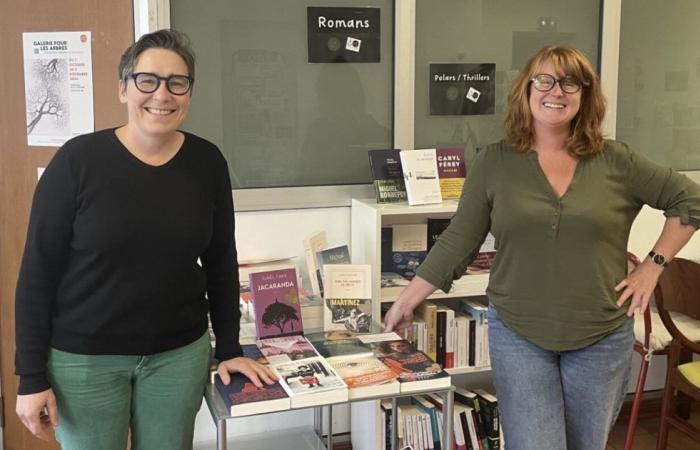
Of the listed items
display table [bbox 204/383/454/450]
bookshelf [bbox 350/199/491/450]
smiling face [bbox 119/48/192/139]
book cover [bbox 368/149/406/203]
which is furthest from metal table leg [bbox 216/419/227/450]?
book cover [bbox 368/149/406/203]

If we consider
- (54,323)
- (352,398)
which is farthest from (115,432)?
(352,398)

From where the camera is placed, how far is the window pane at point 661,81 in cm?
334

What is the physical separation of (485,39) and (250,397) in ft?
6.44

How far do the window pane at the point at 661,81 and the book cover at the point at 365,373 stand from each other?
1879mm

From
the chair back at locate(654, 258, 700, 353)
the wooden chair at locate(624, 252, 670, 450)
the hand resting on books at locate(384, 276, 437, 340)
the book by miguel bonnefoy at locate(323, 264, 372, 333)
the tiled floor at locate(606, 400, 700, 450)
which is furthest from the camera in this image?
the tiled floor at locate(606, 400, 700, 450)

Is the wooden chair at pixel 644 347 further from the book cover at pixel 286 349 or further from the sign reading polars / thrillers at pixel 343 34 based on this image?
the sign reading polars / thrillers at pixel 343 34

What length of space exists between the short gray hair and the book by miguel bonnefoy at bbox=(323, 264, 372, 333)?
0.99 m

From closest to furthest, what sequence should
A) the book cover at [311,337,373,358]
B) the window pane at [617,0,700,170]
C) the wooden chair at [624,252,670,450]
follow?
1. the book cover at [311,337,373,358]
2. the wooden chair at [624,252,670,450]
3. the window pane at [617,0,700,170]

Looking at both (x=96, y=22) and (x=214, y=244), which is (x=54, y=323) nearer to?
(x=214, y=244)

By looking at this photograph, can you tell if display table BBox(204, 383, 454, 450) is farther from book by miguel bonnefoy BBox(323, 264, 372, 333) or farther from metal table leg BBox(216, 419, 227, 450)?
book by miguel bonnefoy BBox(323, 264, 372, 333)

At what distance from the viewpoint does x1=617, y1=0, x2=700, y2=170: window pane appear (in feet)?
11.0

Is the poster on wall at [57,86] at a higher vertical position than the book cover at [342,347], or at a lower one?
higher

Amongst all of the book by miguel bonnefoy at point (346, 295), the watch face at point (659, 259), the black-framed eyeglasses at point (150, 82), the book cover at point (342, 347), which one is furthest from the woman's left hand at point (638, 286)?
the black-framed eyeglasses at point (150, 82)

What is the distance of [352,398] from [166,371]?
0.50 metres
